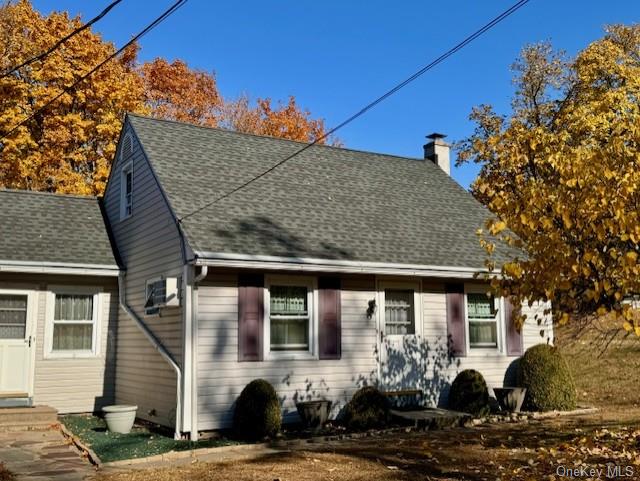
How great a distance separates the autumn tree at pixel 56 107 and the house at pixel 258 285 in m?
9.13

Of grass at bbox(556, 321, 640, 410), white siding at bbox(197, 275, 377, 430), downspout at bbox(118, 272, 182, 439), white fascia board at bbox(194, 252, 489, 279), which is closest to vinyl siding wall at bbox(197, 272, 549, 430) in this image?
white siding at bbox(197, 275, 377, 430)

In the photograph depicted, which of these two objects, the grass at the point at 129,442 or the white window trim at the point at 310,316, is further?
the white window trim at the point at 310,316

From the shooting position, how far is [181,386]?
11.0 metres

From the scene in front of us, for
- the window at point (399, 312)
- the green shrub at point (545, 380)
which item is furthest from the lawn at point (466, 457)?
the window at point (399, 312)

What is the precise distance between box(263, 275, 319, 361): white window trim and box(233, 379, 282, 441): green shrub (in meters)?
0.92

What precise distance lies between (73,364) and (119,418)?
3.08m

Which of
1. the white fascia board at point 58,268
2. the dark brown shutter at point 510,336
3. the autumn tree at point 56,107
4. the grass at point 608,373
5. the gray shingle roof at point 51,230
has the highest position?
the autumn tree at point 56,107

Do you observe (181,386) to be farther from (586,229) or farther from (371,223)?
(586,229)

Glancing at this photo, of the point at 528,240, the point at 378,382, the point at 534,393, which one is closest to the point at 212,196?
the point at 378,382

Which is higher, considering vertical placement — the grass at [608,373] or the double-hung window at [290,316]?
the double-hung window at [290,316]

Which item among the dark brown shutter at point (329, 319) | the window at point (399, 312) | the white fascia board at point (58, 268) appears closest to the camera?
the dark brown shutter at point (329, 319)

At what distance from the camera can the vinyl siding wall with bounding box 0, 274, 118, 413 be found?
529 inches

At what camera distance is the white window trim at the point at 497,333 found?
14.1 metres

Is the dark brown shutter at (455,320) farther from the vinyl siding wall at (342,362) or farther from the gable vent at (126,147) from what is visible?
the gable vent at (126,147)
